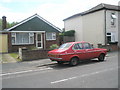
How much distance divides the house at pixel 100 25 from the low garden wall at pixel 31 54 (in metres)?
10.9

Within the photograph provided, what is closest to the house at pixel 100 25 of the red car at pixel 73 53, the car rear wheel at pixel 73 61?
the red car at pixel 73 53

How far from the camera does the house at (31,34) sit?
16.8 m

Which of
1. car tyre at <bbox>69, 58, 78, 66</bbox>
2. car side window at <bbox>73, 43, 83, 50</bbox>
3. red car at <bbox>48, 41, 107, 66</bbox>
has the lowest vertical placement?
car tyre at <bbox>69, 58, 78, 66</bbox>

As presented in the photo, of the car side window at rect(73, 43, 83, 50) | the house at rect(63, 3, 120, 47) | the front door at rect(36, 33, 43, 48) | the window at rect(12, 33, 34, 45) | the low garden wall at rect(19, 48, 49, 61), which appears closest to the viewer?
the car side window at rect(73, 43, 83, 50)

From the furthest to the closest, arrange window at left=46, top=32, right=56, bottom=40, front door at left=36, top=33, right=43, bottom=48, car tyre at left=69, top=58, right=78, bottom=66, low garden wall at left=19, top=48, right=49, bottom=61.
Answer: window at left=46, top=32, right=56, bottom=40 < front door at left=36, top=33, right=43, bottom=48 < low garden wall at left=19, top=48, right=49, bottom=61 < car tyre at left=69, top=58, right=78, bottom=66

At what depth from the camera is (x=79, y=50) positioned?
9016mm

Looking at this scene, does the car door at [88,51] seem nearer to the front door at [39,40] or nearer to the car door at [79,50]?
the car door at [79,50]

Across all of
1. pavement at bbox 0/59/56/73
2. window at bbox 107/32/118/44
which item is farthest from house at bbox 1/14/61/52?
pavement at bbox 0/59/56/73

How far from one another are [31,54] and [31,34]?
7.91m

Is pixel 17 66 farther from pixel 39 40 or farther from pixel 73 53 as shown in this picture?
pixel 39 40

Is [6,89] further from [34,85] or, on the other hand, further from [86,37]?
[86,37]

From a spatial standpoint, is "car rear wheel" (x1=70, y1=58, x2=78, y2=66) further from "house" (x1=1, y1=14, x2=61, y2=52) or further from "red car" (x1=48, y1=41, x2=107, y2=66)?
"house" (x1=1, y1=14, x2=61, y2=52)

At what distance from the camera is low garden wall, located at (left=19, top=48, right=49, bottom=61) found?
10.8 metres

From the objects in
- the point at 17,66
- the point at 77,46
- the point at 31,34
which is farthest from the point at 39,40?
the point at 77,46
